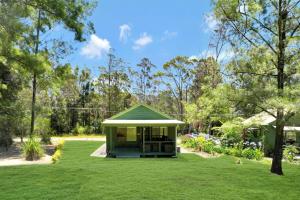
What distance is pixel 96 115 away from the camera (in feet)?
148

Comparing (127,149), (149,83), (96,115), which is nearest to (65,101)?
(96,115)

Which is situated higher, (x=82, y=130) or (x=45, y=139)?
(x=82, y=130)

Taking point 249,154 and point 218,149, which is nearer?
point 249,154

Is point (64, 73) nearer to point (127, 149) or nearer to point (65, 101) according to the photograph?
point (127, 149)

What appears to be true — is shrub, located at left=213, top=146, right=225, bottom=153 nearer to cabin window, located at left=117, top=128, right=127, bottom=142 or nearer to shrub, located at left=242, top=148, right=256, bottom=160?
shrub, located at left=242, top=148, right=256, bottom=160

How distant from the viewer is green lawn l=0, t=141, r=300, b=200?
895cm

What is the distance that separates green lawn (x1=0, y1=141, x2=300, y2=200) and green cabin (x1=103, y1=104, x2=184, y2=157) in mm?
6932

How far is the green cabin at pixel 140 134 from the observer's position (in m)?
20.3

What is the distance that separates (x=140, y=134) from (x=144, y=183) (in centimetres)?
1343

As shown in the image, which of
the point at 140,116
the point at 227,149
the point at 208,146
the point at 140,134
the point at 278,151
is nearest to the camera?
the point at 278,151

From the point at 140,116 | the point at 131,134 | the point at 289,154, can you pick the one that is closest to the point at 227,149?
the point at 289,154

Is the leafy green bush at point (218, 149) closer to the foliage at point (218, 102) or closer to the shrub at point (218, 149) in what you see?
the shrub at point (218, 149)

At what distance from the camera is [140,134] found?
77.8 feet

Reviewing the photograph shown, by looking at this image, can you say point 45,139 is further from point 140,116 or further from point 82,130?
point 82,130
